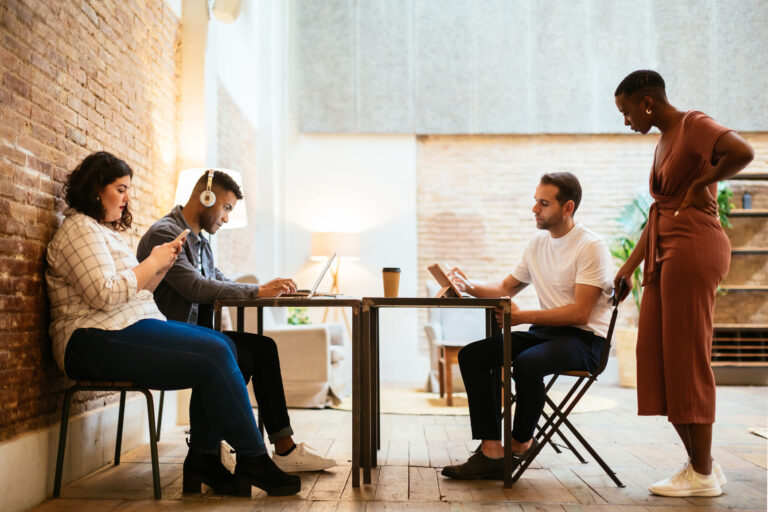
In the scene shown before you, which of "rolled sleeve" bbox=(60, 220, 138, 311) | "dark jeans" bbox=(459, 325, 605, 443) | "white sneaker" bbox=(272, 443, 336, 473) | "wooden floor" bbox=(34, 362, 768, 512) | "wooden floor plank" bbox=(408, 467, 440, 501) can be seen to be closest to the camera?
"rolled sleeve" bbox=(60, 220, 138, 311)

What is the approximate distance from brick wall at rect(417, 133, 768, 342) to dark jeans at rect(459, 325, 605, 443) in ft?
15.1

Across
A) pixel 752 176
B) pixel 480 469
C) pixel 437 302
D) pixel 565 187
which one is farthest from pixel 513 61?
pixel 480 469

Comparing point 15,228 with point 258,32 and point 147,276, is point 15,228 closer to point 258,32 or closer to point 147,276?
point 147,276

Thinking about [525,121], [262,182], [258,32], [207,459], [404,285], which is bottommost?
[207,459]

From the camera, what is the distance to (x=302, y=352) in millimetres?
5148

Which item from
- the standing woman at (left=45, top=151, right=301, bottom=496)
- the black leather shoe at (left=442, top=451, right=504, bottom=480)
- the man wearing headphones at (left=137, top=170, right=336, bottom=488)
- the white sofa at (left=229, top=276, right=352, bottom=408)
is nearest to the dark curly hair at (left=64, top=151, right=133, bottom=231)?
the standing woman at (left=45, top=151, right=301, bottom=496)

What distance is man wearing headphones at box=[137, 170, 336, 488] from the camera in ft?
8.96

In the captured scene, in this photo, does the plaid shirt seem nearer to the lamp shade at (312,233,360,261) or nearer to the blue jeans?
the blue jeans

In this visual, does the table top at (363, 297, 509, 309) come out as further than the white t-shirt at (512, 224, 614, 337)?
No

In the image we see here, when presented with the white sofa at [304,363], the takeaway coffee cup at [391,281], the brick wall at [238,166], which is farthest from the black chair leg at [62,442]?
the brick wall at [238,166]

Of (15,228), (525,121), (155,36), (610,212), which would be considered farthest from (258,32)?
(15,228)

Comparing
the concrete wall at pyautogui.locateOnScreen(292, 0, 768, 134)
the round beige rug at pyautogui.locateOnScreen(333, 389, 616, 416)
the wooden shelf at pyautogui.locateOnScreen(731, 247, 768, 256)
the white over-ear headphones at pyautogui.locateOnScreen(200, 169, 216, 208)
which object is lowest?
the round beige rug at pyautogui.locateOnScreen(333, 389, 616, 416)

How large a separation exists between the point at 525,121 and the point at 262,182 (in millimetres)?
2811

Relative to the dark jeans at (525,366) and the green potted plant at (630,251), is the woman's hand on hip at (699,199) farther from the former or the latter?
the green potted plant at (630,251)
